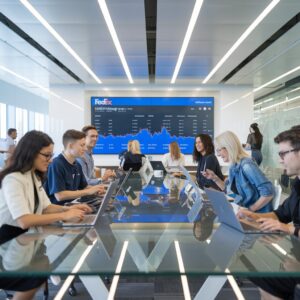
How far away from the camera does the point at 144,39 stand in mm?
5668

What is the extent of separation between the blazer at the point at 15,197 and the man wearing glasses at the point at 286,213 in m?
1.23

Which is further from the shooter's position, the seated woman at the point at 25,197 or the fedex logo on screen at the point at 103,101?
the fedex logo on screen at the point at 103,101

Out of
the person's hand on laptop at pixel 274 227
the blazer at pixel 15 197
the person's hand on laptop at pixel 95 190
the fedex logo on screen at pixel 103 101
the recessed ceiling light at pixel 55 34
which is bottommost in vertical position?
the person's hand on laptop at pixel 95 190

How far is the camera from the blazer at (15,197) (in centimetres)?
189

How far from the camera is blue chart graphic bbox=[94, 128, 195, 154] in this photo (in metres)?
9.88

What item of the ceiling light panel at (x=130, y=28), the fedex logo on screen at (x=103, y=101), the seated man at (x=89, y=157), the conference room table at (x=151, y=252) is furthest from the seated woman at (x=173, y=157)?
the conference room table at (x=151, y=252)

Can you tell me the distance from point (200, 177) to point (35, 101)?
41.4ft

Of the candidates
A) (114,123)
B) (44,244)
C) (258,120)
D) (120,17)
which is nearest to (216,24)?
(120,17)

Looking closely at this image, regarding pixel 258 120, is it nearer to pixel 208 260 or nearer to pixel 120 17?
pixel 120 17

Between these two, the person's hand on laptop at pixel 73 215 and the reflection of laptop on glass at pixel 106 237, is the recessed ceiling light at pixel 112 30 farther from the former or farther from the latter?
the reflection of laptop on glass at pixel 106 237

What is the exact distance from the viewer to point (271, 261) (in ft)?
4.37

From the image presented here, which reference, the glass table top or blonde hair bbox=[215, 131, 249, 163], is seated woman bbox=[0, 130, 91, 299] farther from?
blonde hair bbox=[215, 131, 249, 163]

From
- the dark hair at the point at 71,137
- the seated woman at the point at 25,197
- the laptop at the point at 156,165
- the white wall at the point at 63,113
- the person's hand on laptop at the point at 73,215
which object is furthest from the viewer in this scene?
the laptop at the point at 156,165

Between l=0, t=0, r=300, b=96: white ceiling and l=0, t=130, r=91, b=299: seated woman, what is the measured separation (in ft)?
8.62
